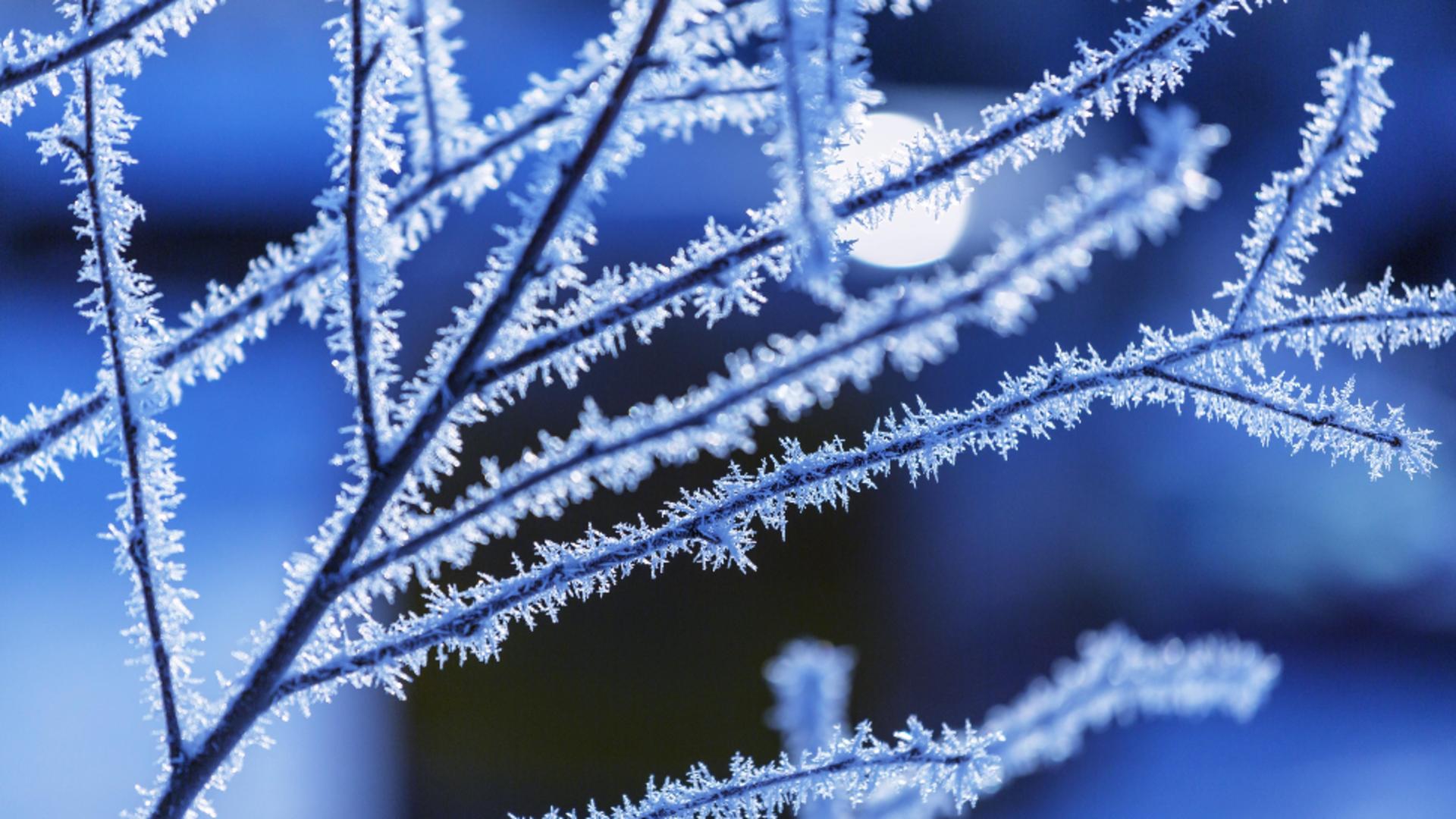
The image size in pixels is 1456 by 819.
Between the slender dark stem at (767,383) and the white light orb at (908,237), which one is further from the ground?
the white light orb at (908,237)

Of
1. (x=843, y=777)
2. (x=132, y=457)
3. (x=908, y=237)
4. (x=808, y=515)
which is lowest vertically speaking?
(x=843, y=777)

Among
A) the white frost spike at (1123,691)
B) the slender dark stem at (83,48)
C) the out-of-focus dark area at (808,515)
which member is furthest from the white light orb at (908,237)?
the slender dark stem at (83,48)

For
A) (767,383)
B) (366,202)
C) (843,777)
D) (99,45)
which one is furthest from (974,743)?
(99,45)

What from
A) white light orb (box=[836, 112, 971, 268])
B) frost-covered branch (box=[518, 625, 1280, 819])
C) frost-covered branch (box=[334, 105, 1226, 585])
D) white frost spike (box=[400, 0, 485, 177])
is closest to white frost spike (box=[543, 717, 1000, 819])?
frost-covered branch (box=[518, 625, 1280, 819])

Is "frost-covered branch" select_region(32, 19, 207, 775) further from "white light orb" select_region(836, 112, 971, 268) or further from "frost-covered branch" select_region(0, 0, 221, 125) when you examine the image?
"white light orb" select_region(836, 112, 971, 268)

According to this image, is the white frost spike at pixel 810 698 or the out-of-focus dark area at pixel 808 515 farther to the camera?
the out-of-focus dark area at pixel 808 515

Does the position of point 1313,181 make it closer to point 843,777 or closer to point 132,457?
point 843,777

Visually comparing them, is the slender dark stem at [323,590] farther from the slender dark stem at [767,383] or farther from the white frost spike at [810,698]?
the white frost spike at [810,698]
